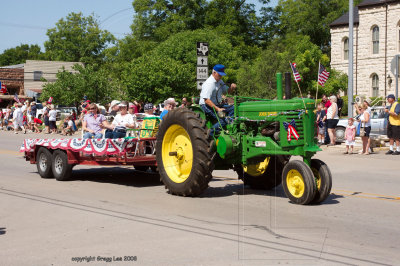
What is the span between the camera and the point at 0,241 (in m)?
7.33

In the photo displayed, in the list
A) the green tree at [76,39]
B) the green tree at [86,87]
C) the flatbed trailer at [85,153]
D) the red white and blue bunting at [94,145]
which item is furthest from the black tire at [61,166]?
the green tree at [76,39]

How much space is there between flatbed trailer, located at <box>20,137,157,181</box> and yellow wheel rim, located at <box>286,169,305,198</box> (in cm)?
318

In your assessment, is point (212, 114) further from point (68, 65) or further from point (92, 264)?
point (68, 65)

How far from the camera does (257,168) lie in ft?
36.8

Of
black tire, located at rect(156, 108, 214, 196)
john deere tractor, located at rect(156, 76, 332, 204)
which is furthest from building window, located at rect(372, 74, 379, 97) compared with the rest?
black tire, located at rect(156, 108, 214, 196)

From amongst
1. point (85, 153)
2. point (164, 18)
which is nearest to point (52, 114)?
point (85, 153)

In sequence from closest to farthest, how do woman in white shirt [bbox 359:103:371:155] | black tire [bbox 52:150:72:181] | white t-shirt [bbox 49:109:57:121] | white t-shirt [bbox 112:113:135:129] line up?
1. black tire [bbox 52:150:72:181]
2. white t-shirt [bbox 112:113:135:129]
3. woman in white shirt [bbox 359:103:371:155]
4. white t-shirt [bbox 49:109:57:121]

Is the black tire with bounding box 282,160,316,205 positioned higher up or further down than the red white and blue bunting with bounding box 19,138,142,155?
further down

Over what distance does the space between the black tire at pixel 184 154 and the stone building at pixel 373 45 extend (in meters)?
46.6

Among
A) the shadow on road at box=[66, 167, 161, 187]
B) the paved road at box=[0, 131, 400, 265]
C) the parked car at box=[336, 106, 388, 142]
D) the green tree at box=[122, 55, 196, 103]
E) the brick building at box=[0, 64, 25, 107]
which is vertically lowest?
the paved road at box=[0, 131, 400, 265]

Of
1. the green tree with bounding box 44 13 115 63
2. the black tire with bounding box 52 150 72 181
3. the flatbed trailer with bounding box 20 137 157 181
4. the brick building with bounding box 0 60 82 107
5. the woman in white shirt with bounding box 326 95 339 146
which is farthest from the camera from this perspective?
the green tree with bounding box 44 13 115 63

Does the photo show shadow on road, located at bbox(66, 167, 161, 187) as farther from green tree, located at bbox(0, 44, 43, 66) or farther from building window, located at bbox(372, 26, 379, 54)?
green tree, located at bbox(0, 44, 43, 66)

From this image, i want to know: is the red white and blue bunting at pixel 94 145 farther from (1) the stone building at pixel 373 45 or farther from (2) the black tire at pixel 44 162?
(1) the stone building at pixel 373 45

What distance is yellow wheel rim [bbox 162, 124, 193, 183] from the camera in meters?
10.7
